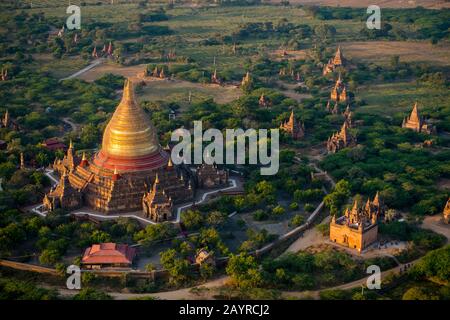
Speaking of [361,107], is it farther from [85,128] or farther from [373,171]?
[85,128]

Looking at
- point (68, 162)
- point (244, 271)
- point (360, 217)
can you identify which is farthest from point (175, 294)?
point (68, 162)

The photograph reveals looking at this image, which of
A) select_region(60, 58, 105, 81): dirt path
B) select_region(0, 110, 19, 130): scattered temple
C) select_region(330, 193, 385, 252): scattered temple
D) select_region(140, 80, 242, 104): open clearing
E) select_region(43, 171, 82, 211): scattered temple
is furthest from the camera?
select_region(60, 58, 105, 81): dirt path

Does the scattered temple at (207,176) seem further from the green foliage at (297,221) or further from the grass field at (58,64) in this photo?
the grass field at (58,64)

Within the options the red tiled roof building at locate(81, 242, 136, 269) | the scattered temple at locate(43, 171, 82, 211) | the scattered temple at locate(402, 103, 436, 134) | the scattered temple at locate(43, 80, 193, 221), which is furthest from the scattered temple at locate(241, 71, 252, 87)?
the red tiled roof building at locate(81, 242, 136, 269)

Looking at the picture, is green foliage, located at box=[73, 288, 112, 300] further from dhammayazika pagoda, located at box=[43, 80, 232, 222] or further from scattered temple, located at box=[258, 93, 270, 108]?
scattered temple, located at box=[258, 93, 270, 108]

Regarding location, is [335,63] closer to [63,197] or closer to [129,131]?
[129,131]
